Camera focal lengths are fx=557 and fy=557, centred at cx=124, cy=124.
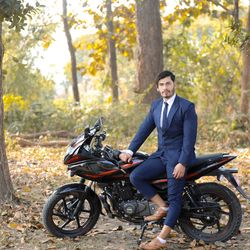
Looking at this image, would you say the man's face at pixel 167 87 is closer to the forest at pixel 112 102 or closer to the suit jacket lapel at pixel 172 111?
→ the suit jacket lapel at pixel 172 111

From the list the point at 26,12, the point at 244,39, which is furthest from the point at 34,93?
the point at 26,12

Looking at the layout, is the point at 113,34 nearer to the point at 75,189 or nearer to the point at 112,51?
the point at 112,51

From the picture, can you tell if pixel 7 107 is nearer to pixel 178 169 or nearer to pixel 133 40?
pixel 133 40

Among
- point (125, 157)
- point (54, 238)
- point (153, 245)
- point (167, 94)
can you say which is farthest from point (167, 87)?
point (54, 238)

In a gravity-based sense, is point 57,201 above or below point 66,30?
below

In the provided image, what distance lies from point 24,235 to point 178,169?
1.99m

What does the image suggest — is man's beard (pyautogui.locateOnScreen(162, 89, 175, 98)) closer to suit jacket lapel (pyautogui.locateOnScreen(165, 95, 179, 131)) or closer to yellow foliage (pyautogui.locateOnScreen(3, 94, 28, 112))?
suit jacket lapel (pyautogui.locateOnScreen(165, 95, 179, 131))

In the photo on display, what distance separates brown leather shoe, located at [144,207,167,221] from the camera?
5.71 meters

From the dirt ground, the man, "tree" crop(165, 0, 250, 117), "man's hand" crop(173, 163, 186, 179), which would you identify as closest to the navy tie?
the man

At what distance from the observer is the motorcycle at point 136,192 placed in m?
5.74

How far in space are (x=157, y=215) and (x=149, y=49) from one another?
33.6 ft

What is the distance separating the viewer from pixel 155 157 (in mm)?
5699

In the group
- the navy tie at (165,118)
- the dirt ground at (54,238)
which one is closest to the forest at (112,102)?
the dirt ground at (54,238)

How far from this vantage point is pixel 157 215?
5.73 m
